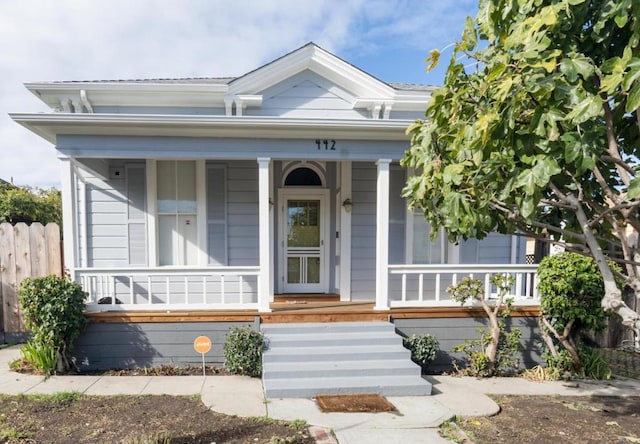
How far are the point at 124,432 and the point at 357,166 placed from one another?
4.94 metres

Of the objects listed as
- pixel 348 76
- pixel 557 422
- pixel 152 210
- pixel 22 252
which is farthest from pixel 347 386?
pixel 22 252

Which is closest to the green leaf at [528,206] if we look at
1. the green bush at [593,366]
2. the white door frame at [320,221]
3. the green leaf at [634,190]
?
the green leaf at [634,190]

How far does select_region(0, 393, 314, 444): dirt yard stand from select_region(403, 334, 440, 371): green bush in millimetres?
2056

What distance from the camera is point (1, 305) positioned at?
587 cm

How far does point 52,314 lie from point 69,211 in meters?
1.32

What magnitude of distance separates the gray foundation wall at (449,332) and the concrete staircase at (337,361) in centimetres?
36

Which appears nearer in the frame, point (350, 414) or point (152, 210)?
point (350, 414)

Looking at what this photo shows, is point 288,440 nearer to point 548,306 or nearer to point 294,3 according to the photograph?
point 548,306

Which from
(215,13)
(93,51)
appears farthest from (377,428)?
(93,51)

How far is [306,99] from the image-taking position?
6.50 meters

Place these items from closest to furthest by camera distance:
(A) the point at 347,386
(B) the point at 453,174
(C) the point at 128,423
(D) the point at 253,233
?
(B) the point at 453,174, (C) the point at 128,423, (A) the point at 347,386, (D) the point at 253,233

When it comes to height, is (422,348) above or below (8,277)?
below

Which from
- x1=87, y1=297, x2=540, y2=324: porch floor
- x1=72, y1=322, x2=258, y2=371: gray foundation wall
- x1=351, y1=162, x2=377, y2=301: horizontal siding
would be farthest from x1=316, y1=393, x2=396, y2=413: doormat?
x1=351, y1=162, x2=377, y2=301: horizontal siding

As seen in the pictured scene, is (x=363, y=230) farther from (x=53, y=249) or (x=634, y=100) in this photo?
(x=53, y=249)
